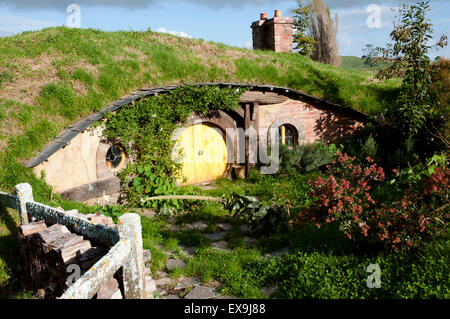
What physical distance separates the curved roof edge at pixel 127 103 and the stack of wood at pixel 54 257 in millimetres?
2681

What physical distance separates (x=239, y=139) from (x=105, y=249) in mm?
7478

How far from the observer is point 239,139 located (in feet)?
35.5

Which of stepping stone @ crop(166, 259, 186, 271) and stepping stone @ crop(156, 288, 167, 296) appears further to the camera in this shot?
stepping stone @ crop(166, 259, 186, 271)

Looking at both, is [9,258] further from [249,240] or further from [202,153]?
[202,153]

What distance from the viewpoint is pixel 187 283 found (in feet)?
16.3

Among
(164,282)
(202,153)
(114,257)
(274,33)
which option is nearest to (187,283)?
(164,282)

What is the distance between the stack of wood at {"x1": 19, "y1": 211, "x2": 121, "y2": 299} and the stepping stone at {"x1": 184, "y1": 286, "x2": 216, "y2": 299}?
1.41 m

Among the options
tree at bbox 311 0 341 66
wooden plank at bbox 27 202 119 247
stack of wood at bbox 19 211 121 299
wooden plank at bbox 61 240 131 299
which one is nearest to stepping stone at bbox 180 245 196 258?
stack of wood at bbox 19 211 121 299

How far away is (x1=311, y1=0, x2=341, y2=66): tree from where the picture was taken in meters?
21.8

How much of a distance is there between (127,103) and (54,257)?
4.95 metres

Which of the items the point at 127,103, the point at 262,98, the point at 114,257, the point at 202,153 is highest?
the point at 262,98

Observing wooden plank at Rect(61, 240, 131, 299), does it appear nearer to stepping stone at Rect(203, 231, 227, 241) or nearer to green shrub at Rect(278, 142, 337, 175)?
Answer: stepping stone at Rect(203, 231, 227, 241)

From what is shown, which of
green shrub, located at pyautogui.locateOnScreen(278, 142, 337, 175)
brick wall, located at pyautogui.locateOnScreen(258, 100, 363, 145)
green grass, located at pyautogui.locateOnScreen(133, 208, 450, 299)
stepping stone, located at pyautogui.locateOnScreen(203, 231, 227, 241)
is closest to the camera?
green grass, located at pyautogui.locateOnScreen(133, 208, 450, 299)

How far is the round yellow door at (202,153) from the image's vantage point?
389 inches
